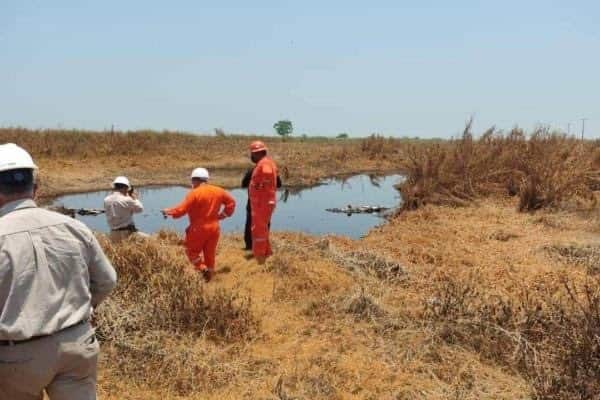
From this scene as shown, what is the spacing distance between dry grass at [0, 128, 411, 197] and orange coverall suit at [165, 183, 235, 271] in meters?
12.1

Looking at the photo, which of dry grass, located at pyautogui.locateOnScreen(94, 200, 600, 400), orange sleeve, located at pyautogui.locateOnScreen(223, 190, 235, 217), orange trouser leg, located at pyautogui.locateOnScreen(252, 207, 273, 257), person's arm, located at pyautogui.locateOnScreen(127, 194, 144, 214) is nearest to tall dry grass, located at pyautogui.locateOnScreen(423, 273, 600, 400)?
dry grass, located at pyautogui.locateOnScreen(94, 200, 600, 400)

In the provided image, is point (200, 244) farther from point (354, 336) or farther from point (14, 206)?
point (14, 206)

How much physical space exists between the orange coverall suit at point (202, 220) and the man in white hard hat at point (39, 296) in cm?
402

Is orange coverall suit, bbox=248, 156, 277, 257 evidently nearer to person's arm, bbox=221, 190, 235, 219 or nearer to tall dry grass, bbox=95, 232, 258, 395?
person's arm, bbox=221, 190, 235, 219

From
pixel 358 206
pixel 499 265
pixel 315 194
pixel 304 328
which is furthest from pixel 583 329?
pixel 315 194

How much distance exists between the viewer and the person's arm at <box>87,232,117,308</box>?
262 centimetres

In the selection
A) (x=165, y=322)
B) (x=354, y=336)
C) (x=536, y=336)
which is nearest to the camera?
(x=536, y=336)

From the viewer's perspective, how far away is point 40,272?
7.80ft

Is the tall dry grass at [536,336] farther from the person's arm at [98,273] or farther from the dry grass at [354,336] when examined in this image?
the person's arm at [98,273]

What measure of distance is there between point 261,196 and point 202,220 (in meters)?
0.90

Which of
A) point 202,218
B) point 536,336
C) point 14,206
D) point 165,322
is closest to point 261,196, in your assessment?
point 202,218

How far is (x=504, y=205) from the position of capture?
13.4 m

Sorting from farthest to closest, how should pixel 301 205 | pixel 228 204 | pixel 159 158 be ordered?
1. pixel 159 158
2. pixel 301 205
3. pixel 228 204

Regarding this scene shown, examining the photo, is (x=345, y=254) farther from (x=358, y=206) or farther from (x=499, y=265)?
(x=358, y=206)
